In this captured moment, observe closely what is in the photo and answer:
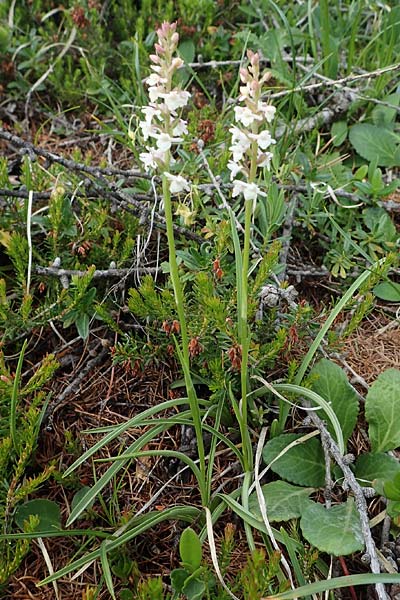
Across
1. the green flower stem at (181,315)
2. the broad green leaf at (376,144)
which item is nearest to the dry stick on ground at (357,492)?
the green flower stem at (181,315)

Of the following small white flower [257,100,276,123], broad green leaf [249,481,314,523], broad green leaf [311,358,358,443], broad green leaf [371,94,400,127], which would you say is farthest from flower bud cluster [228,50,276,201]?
broad green leaf [371,94,400,127]

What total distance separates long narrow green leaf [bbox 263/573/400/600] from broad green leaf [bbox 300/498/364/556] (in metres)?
0.12

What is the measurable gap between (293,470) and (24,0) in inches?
117

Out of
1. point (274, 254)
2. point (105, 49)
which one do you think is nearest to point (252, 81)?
point (274, 254)

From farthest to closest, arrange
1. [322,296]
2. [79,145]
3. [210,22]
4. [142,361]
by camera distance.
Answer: [210,22] < [79,145] < [322,296] < [142,361]

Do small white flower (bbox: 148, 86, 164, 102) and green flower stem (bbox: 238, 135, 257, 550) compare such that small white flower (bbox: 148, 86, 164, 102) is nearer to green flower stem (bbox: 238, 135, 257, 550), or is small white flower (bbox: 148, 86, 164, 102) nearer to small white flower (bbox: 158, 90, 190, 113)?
small white flower (bbox: 158, 90, 190, 113)

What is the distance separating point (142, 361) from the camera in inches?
82.0

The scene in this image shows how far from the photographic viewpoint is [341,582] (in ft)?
4.62

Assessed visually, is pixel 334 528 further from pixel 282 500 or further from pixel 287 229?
pixel 287 229

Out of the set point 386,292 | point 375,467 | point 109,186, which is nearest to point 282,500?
point 375,467

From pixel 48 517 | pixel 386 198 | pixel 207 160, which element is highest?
pixel 207 160

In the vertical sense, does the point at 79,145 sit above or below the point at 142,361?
above

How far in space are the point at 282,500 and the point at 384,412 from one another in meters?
0.45

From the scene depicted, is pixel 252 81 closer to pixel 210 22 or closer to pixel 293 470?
pixel 293 470
